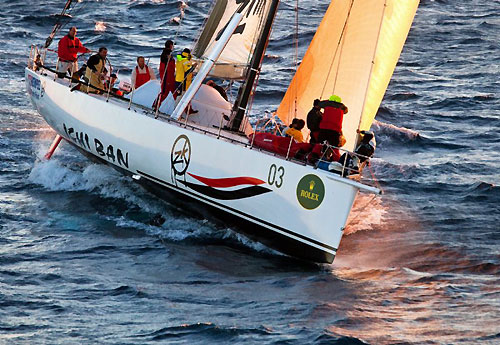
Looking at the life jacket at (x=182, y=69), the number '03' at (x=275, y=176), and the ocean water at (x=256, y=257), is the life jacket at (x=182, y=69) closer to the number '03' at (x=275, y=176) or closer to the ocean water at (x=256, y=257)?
the ocean water at (x=256, y=257)

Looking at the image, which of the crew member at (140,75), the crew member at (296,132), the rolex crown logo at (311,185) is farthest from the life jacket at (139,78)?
the rolex crown logo at (311,185)

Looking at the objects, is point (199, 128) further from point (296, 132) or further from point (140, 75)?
point (140, 75)

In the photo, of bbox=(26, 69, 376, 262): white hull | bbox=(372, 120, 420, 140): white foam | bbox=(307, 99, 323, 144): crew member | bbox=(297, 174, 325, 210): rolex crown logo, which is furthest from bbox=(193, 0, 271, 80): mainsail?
bbox=(372, 120, 420, 140): white foam

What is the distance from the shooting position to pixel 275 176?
12.1 meters

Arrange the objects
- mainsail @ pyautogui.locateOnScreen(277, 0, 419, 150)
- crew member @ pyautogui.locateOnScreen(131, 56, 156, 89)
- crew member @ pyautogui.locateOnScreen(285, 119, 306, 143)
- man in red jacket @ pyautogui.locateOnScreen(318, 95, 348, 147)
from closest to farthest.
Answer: man in red jacket @ pyautogui.locateOnScreen(318, 95, 348, 147)
crew member @ pyautogui.locateOnScreen(285, 119, 306, 143)
mainsail @ pyautogui.locateOnScreen(277, 0, 419, 150)
crew member @ pyautogui.locateOnScreen(131, 56, 156, 89)

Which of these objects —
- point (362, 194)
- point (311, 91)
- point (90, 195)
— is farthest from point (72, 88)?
point (362, 194)

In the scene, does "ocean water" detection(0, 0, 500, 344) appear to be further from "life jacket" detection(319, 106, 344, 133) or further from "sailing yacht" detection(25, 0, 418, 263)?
"life jacket" detection(319, 106, 344, 133)

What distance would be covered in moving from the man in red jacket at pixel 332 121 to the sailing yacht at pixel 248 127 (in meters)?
0.31

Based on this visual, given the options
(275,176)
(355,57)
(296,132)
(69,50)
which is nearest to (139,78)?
(69,50)

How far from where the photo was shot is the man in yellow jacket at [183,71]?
47.4 ft

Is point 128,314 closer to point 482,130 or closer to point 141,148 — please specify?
point 141,148

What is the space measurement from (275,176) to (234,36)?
366cm

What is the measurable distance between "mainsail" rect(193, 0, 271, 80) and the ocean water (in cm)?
269

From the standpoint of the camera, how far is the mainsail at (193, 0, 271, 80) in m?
14.5
